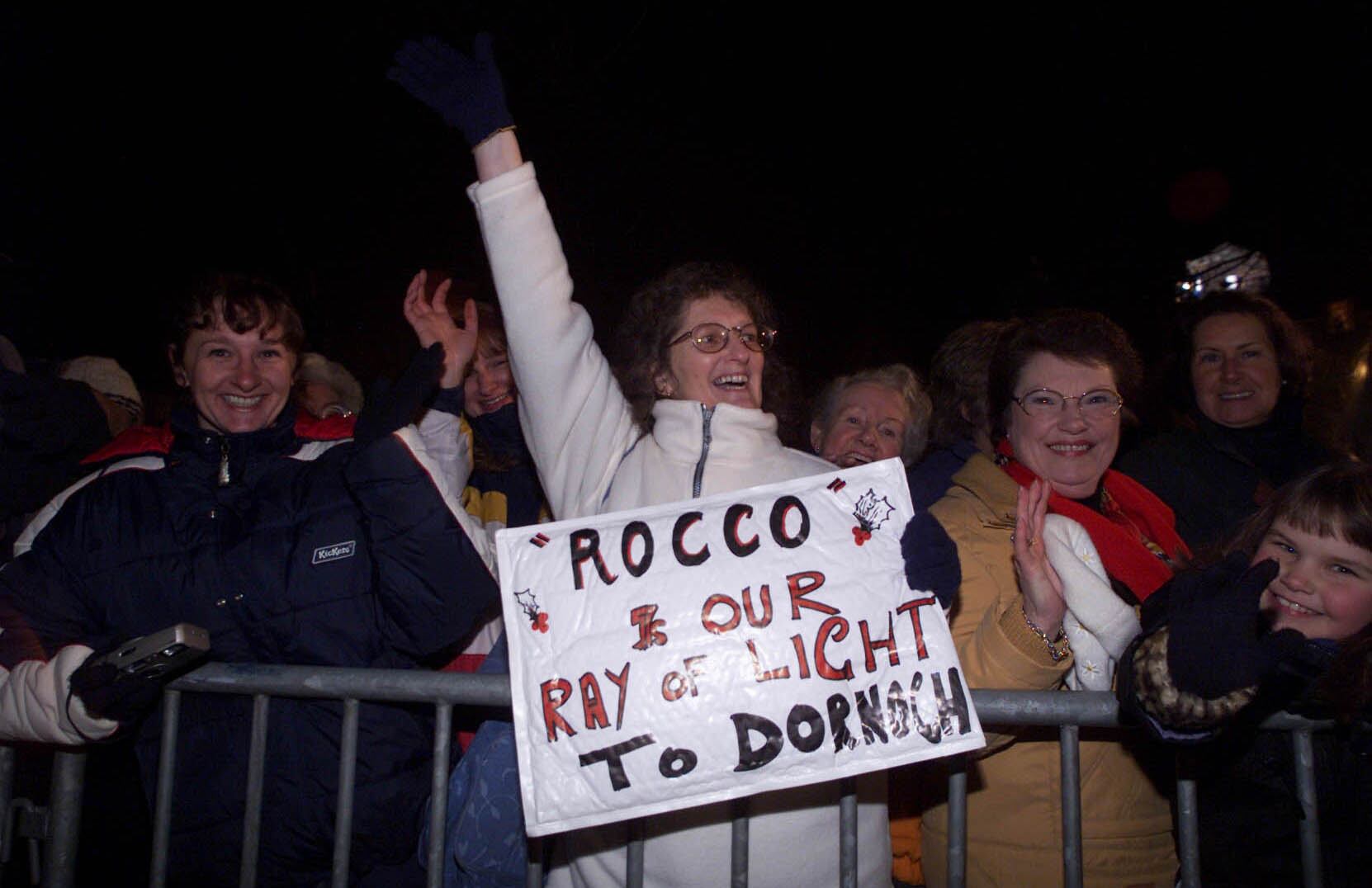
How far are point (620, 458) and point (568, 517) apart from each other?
224mm

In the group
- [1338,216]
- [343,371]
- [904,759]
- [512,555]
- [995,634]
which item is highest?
[1338,216]

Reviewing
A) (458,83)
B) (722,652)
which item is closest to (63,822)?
(722,652)

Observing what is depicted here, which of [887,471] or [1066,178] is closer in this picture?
[887,471]

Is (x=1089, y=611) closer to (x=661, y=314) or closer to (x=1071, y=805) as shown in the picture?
(x=1071, y=805)

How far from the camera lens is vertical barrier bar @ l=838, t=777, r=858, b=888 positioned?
2012 millimetres

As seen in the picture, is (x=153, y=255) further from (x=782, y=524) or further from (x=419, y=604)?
(x=782, y=524)

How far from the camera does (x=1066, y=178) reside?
1164 cm

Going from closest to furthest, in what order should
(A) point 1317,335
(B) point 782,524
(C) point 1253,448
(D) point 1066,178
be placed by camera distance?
(B) point 782,524 → (C) point 1253,448 → (A) point 1317,335 → (D) point 1066,178

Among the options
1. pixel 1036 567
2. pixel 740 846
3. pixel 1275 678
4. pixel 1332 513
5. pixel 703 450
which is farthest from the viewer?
pixel 703 450

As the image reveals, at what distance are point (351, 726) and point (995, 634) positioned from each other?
5.12ft

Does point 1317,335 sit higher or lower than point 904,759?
higher

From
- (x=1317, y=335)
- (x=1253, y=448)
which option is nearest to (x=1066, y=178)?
(x=1317, y=335)

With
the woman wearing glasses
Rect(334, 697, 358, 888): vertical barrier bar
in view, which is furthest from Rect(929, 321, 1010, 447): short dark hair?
Rect(334, 697, 358, 888): vertical barrier bar

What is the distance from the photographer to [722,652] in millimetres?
1944
